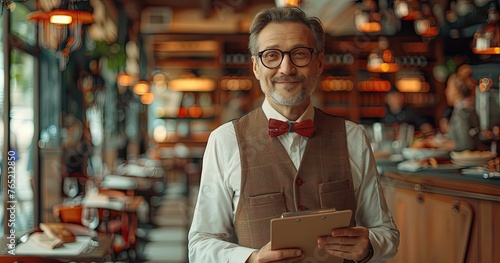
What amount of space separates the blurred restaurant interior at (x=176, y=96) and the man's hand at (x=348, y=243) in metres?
1.38

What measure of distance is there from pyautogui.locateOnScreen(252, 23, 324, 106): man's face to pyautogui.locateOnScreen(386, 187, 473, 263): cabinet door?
67.1 inches

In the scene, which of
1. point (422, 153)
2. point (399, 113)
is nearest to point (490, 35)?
point (422, 153)

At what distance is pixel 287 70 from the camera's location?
83.7 inches

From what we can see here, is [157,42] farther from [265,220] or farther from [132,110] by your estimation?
[265,220]

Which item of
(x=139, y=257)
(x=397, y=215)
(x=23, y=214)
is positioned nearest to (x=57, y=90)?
(x=139, y=257)

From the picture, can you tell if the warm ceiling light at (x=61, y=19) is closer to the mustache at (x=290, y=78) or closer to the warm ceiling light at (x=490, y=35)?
the warm ceiling light at (x=490, y=35)

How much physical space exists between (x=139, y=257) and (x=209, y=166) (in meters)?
5.53

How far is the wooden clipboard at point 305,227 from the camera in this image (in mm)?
1905

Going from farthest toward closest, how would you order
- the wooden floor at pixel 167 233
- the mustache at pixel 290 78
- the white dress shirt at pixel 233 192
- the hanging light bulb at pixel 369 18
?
the hanging light bulb at pixel 369 18
the wooden floor at pixel 167 233
the white dress shirt at pixel 233 192
the mustache at pixel 290 78

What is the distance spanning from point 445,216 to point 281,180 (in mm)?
1901

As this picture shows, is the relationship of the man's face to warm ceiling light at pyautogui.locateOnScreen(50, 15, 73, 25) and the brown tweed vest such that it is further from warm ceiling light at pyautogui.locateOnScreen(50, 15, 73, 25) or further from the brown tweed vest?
warm ceiling light at pyautogui.locateOnScreen(50, 15, 73, 25)

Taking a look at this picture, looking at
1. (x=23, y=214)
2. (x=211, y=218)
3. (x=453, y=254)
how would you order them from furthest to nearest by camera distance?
(x=23, y=214), (x=453, y=254), (x=211, y=218)

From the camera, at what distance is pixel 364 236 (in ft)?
6.82

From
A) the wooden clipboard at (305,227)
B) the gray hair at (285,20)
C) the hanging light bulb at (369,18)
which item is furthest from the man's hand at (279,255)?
the hanging light bulb at (369,18)
